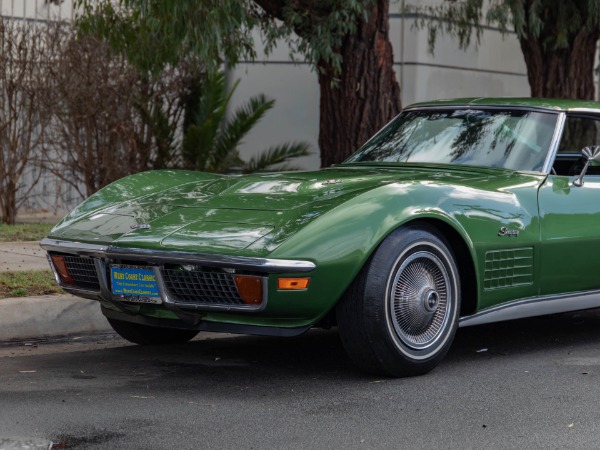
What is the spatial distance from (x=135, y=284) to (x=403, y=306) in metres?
1.33

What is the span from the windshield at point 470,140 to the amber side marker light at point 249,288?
6.31 ft

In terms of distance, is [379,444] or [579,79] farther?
[579,79]

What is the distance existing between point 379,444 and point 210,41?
5.57 m

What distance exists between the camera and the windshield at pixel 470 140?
21.7 feet

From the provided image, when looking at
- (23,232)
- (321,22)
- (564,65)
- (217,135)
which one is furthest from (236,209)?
(217,135)

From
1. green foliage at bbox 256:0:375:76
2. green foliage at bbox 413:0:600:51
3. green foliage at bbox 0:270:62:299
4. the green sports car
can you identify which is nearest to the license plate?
the green sports car

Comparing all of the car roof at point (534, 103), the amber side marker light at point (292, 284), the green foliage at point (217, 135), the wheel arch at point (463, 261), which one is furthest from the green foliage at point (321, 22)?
the amber side marker light at point (292, 284)

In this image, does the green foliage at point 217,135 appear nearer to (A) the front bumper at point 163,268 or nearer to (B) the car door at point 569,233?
(B) the car door at point 569,233

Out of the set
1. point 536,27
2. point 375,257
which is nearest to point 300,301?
point 375,257

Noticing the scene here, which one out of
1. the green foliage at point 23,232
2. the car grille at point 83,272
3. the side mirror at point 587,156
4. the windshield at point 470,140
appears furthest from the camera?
the green foliage at point 23,232

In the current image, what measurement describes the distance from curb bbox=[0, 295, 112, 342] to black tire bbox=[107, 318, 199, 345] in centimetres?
55

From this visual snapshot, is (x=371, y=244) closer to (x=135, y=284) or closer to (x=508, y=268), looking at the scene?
(x=508, y=268)

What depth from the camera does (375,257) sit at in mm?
5457

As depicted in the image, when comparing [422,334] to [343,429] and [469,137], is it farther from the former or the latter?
[469,137]
